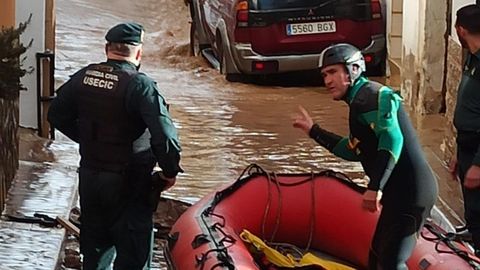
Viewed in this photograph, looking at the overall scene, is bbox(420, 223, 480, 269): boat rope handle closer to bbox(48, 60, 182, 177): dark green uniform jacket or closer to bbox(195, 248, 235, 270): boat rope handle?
bbox(195, 248, 235, 270): boat rope handle

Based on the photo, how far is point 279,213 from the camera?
25.4 ft

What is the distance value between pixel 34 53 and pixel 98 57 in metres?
6.33

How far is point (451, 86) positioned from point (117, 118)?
5.56 meters

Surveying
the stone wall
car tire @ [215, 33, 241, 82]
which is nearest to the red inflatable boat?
the stone wall

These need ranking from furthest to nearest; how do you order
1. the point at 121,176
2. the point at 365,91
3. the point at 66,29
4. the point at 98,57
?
the point at 66,29
the point at 98,57
the point at 121,176
the point at 365,91

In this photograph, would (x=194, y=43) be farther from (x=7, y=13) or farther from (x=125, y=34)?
(x=125, y=34)

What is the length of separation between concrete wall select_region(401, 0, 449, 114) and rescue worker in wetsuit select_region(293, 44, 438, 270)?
7.04 metres

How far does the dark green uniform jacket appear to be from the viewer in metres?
6.45

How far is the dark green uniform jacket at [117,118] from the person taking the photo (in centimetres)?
645

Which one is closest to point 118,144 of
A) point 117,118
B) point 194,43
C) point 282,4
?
point 117,118

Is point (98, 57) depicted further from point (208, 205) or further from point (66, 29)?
point (208, 205)

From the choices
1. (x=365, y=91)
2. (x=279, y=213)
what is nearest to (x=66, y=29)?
(x=279, y=213)

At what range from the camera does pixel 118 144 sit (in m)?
6.64

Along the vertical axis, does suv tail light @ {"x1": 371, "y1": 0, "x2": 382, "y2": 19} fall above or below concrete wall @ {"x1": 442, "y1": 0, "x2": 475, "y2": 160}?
above
